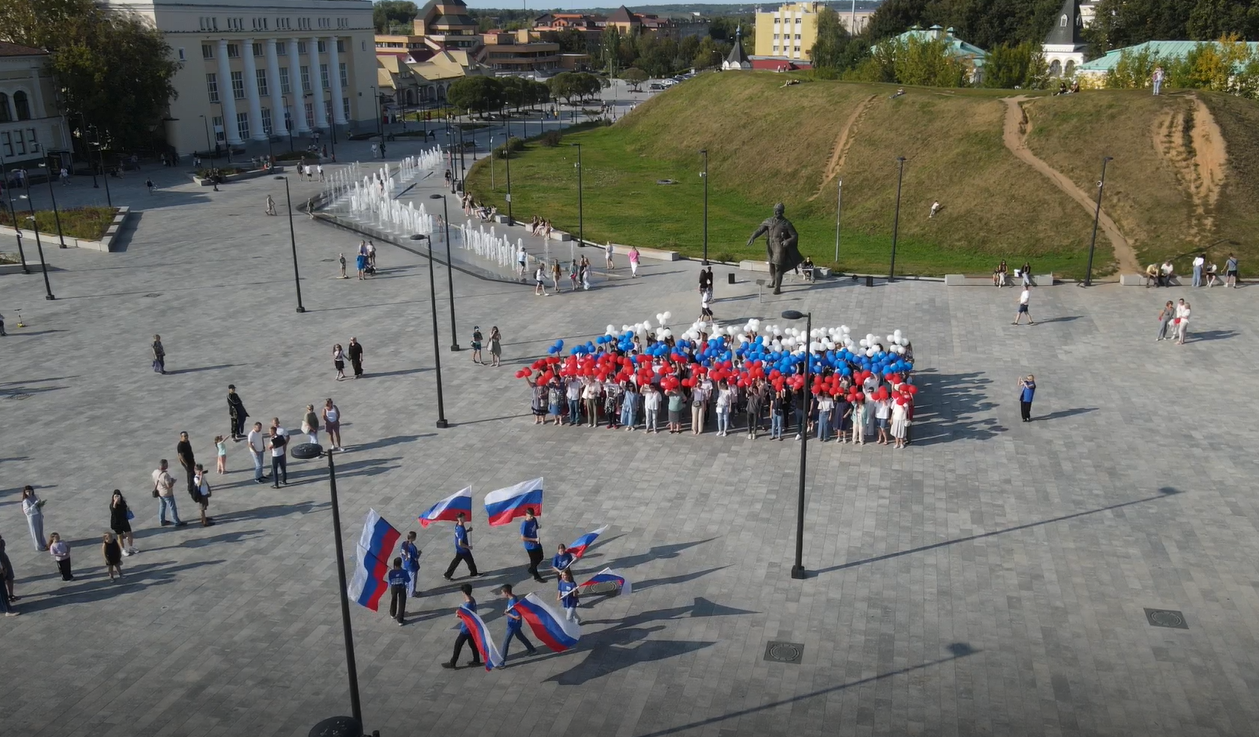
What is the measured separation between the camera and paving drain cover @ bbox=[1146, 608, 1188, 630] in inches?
652

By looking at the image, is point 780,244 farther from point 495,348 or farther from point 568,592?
point 568,592

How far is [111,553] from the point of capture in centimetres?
1805

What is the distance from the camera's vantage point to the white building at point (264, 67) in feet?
254

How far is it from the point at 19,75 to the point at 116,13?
29.4 feet

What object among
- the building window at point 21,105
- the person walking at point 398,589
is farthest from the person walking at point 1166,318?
the building window at point 21,105

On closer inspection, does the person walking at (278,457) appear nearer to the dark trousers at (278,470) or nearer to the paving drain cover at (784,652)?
the dark trousers at (278,470)

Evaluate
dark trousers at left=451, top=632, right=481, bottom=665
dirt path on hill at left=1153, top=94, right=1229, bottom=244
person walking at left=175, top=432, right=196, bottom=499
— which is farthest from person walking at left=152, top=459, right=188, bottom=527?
dirt path on hill at left=1153, top=94, right=1229, bottom=244

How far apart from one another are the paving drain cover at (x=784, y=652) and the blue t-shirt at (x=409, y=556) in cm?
616

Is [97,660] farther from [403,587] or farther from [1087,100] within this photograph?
[1087,100]

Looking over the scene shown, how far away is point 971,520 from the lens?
66.4 feet

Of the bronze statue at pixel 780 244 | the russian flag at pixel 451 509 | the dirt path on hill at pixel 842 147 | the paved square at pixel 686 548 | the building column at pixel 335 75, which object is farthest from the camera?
the building column at pixel 335 75

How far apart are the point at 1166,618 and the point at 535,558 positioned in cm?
1080

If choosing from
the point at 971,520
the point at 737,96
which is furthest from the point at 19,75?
the point at 971,520

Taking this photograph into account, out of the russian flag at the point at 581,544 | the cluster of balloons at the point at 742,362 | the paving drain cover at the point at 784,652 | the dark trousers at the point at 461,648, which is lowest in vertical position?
the paving drain cover at the point at 784,652
